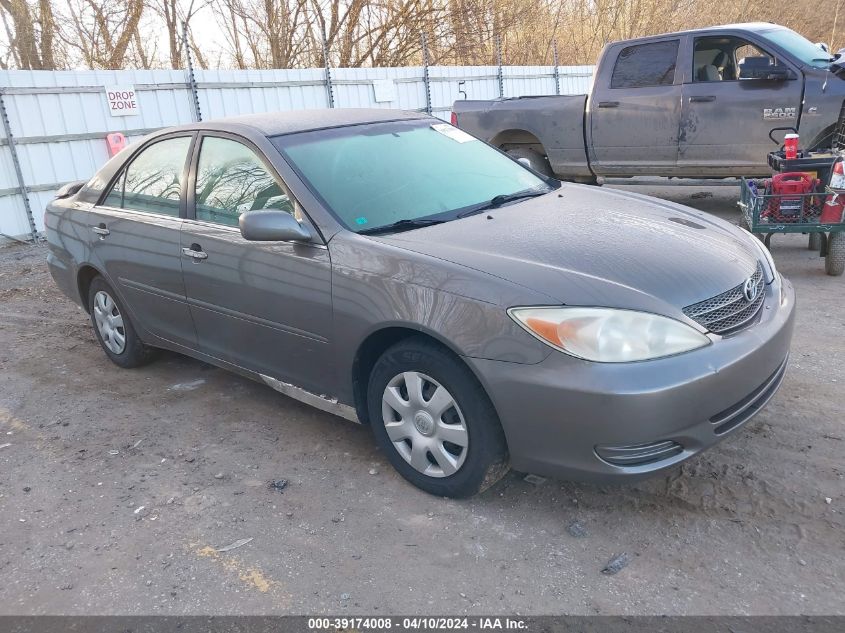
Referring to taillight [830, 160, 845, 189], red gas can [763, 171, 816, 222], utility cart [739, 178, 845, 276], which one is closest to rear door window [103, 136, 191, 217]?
utility cart [739, 178, 845, 276]

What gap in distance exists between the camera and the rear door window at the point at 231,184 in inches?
142

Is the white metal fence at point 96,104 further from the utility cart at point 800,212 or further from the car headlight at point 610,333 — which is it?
the car headlight at point 610,333

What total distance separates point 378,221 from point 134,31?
15.6 metres

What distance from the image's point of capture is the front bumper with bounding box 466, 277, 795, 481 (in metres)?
2.54

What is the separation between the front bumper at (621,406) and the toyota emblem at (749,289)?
0.68 feet

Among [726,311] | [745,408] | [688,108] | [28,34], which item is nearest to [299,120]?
[726,311]

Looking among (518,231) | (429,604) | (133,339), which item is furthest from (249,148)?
(429,604)

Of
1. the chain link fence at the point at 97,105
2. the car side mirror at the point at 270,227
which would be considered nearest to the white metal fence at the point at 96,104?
the chain link fence at the point at 97,105

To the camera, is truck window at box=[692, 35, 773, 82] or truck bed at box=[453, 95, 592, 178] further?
truck bed at box=[453, 95, 592, 178]

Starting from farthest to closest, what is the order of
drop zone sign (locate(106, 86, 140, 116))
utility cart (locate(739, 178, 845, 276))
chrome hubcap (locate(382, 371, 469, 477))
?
drop zone sign (locate(106, 86, 140, 116)), utility cart (locate(739, 178, 845, 276)), chrome hubcap (locate(382, 371, 469, 477))

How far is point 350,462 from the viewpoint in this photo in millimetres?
3566

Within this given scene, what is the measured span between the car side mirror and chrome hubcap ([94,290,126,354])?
6.74ft

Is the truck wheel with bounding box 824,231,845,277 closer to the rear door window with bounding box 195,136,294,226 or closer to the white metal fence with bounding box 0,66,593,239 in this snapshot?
the rear door window with bounding box 195,136,294,226

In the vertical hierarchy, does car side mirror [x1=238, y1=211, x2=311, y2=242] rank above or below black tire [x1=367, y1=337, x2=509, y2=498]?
above
